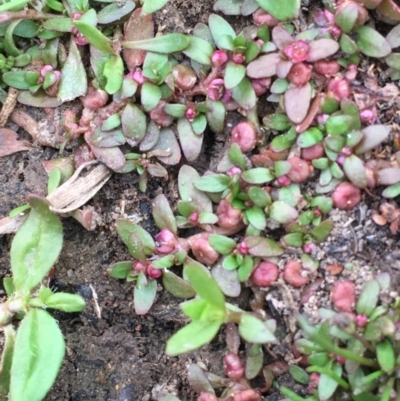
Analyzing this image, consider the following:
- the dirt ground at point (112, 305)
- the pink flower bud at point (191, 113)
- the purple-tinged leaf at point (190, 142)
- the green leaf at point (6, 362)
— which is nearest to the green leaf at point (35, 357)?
the green leaf at point (6, 362)

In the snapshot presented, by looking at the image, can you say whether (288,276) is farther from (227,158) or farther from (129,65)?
(129,65)

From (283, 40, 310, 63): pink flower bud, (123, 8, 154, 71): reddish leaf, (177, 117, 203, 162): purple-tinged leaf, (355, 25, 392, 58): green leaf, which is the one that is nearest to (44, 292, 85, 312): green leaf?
(177, 117, 203, 162): purple-tinged leaf

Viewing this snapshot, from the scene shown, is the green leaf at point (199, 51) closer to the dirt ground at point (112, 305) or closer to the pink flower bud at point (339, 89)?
the dirt ground at point (112, 305)

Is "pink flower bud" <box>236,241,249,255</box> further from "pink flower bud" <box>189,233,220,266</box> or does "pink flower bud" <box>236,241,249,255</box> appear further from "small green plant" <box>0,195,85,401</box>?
"small green plant" <box>0,195,85,401</box>

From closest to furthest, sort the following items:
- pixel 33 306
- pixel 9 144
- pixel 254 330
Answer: pixel 254 330 → pixel 33 306 → pixel 9 144

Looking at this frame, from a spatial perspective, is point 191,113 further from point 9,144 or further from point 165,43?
point 9,144

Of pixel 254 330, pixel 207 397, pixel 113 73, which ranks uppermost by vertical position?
pixel 113 73

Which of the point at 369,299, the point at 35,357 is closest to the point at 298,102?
the point at 369,299

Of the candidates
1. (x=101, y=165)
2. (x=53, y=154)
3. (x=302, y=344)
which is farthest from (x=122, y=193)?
(x=302, y=344)
